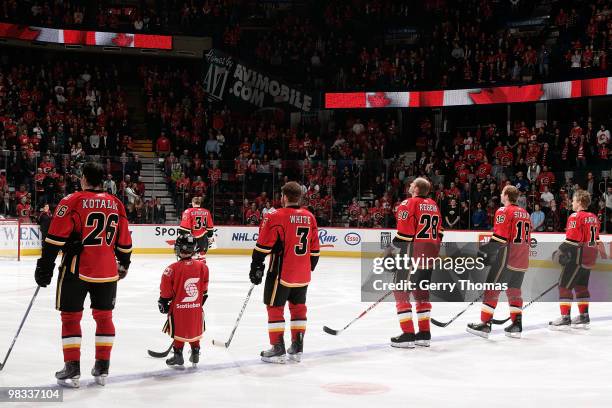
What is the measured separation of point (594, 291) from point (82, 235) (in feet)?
36.6

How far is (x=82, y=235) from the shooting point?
6.13 m

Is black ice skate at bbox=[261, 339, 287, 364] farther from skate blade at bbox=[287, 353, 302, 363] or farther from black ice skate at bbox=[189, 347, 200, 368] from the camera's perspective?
black ice skate at bbox=[189, 347, 200, 368]

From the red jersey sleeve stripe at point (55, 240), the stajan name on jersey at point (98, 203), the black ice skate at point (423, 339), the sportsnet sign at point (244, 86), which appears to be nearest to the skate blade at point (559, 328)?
the black ice skate at point (423, 339)

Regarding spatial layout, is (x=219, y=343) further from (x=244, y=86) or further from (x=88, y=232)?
(x=244, y=86)

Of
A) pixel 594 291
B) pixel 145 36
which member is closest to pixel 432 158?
pixel 594 291

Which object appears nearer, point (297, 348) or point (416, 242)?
point (297, 348)

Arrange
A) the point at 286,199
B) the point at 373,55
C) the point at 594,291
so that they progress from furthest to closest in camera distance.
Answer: the point at 373,55 < the point at 594,291 < the point at 286,199

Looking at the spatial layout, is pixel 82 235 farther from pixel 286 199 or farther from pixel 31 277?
pixel 31 277

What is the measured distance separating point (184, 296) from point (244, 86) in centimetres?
2302

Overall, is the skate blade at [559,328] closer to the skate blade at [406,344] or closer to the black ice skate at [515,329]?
the black ice skate at [515,329]

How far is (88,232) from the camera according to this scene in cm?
612

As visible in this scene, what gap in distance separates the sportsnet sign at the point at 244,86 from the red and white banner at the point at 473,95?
1.50 meters

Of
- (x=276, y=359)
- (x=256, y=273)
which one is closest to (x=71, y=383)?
(x=256, y=273)

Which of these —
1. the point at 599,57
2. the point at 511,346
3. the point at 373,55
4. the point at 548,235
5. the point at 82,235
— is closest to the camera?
the point at 82,235
